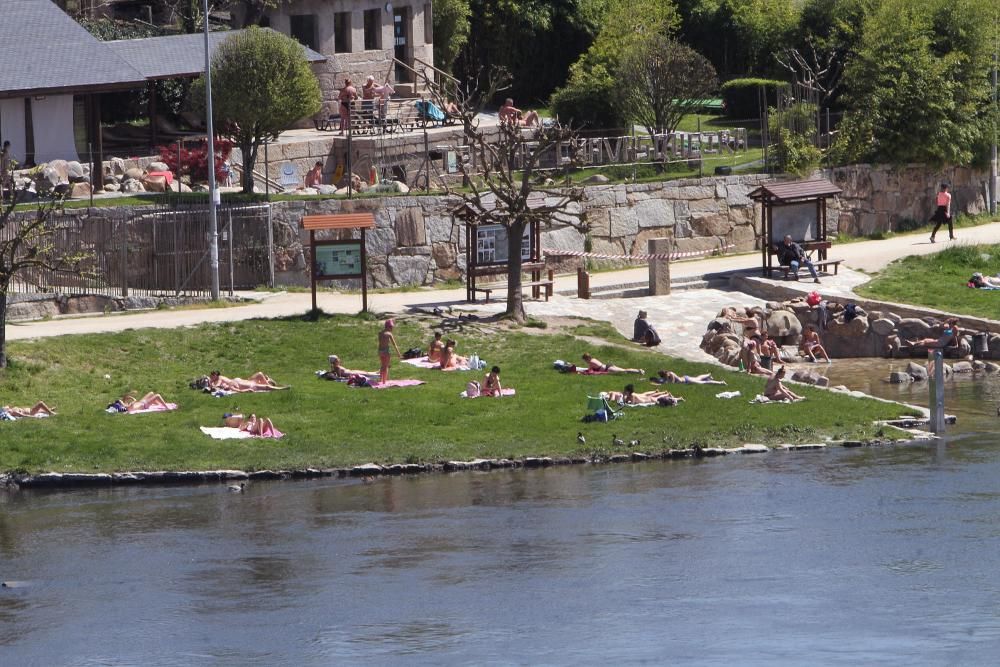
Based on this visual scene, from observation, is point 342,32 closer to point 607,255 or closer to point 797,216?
point 607,255

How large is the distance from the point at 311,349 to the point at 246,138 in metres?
11.3

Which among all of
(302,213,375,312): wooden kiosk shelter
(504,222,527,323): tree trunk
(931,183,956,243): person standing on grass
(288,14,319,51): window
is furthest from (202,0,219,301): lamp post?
(931,183,956,243): person standing on grass

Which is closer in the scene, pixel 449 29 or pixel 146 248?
pixel 146 248

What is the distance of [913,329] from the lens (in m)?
43.2

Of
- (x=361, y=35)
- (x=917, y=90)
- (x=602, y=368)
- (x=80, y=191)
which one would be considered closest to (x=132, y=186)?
(x=80, y=191)

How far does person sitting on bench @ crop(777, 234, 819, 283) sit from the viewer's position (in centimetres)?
4634

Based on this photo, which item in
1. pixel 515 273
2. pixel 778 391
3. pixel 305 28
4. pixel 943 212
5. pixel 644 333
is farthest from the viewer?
pixel 305 28

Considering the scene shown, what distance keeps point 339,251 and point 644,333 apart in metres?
7.29

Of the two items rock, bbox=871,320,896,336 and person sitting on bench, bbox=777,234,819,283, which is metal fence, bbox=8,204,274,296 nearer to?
person sitting on bench, bbox=777,234,819,283

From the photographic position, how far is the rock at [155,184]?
156 feet

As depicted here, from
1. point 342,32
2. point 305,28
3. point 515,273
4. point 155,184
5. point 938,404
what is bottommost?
point 938,404

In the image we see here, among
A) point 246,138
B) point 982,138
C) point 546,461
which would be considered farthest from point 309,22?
point 546,461

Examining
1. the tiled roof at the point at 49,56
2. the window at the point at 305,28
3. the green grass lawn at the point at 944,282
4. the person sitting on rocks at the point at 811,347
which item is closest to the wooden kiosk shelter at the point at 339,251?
the person sitting on rocks at the point at 811,347

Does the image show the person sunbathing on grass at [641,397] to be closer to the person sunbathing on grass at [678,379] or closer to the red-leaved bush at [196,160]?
the person sunbathing on grass at [678,379]
